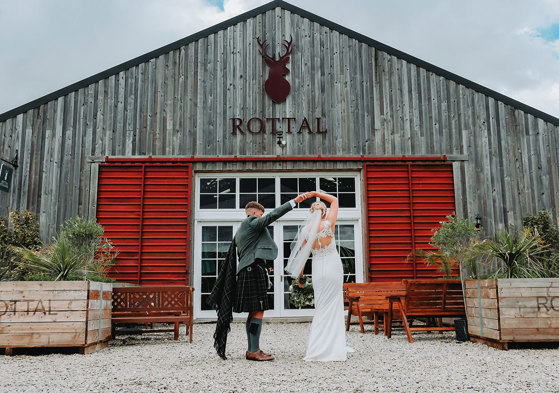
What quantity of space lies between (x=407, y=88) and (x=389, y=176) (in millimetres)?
1765

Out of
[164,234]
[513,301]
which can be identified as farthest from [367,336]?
[164,234]

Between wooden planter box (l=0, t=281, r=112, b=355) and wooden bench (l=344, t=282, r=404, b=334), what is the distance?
11.9 feet

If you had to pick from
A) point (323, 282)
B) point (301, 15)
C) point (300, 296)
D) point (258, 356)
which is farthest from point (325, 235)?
point (301, 15)

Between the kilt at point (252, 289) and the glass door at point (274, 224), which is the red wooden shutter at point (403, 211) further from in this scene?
the kilt at point (252, 289)

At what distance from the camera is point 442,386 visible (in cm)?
396

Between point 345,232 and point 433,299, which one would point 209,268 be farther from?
point 433,299

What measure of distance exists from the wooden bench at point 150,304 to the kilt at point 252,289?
1881 mm

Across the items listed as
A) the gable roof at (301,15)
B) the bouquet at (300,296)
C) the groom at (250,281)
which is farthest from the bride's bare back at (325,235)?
the gable roof at (301,15)

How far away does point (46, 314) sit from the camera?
5.78 meters

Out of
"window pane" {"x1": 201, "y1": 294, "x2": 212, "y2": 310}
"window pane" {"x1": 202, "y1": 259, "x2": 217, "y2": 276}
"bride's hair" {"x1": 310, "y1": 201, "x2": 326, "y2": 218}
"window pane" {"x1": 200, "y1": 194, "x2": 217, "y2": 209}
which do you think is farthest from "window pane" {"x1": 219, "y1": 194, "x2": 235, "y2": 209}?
"bride's hair" {"x1": 310, "y1": 201, "x2": 326, "y2": 218}

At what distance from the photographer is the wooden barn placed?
10094mm

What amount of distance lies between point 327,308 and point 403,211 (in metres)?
5.25

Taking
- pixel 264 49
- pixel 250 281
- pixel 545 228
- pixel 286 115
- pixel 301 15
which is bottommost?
pixel 250 281

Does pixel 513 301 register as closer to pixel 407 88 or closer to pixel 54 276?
pixel 54 276
